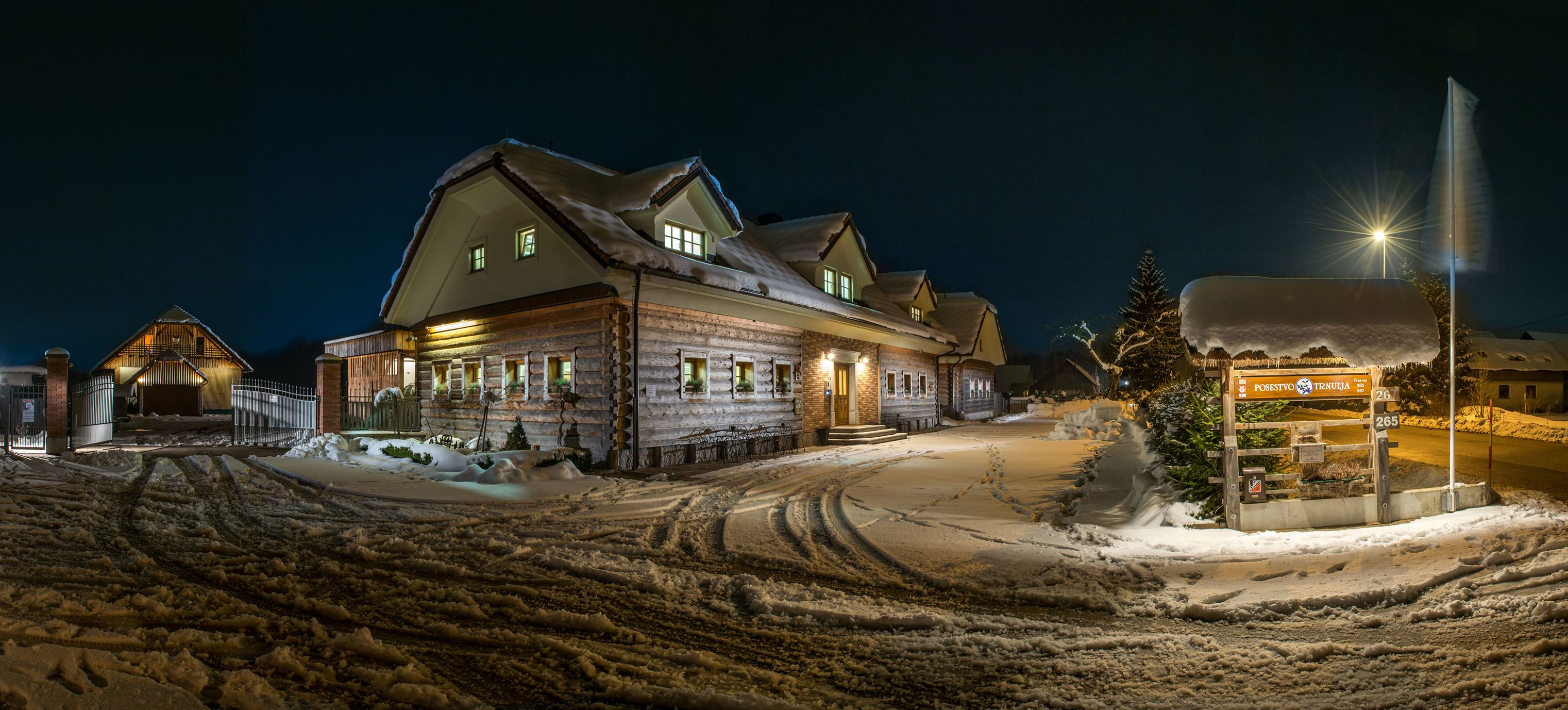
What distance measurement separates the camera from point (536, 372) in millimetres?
15539

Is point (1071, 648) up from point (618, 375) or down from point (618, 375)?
down

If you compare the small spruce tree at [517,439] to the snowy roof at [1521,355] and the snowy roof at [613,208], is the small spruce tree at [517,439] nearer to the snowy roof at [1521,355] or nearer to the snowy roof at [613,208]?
the snowy roof at [613,208]

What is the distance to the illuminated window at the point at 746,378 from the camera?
54.8 feet

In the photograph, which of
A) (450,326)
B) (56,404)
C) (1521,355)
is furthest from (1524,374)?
(56,404)

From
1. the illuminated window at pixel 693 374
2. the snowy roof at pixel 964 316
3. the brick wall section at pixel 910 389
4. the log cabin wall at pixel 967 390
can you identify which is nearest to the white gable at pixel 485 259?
the illuminated window at pixel 693 374

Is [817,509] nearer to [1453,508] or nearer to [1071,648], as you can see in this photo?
[1071,648]

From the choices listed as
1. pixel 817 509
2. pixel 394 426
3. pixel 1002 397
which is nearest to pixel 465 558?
pixel 817 509

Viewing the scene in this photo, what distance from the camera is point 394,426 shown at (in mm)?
19266

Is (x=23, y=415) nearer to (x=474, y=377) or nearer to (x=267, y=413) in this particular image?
(x=267, y=413)

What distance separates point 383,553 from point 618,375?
24.5ft

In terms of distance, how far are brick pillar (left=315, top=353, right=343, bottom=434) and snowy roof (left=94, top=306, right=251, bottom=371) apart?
2754 centimetres

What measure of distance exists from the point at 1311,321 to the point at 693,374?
1112cm

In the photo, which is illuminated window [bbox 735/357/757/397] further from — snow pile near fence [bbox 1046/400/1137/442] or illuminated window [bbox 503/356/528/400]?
snow pile near fence [bbox 1046/400/1137/442]

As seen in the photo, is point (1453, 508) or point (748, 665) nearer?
point (748, 665)
